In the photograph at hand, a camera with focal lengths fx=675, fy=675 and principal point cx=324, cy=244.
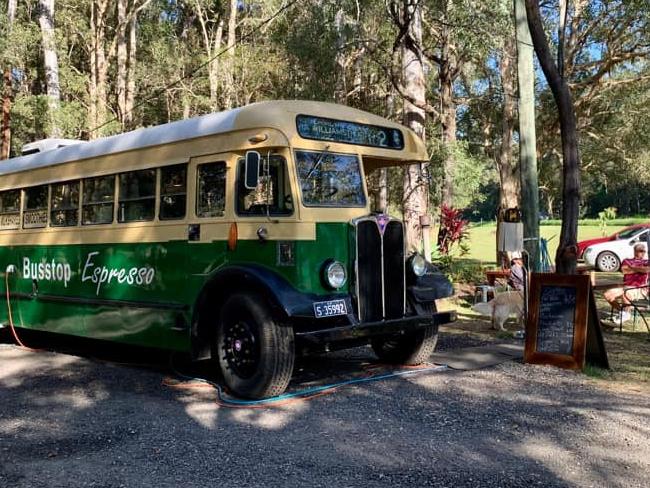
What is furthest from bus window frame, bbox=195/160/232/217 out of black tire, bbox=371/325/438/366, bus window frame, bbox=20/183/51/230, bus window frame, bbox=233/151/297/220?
bus window frame, bbox=20/183/51/230

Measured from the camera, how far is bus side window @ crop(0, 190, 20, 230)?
1020 cm

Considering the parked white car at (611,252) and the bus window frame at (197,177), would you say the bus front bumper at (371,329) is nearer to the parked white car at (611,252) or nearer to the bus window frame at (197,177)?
the bus window frame at (197,177)

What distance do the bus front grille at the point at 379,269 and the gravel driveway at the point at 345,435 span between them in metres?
0.82

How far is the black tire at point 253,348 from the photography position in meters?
6.43

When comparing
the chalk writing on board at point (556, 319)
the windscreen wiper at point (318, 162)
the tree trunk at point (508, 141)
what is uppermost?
the tree trunk at point (508, 141)

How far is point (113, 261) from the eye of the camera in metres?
8.40

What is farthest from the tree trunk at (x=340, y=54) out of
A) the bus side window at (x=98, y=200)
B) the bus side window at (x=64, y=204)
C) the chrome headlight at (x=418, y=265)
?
the chrome headlight at (x=418, y=265)

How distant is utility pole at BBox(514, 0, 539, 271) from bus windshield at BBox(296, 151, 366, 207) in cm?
511

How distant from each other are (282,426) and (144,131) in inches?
166

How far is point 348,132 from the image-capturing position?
24.2 feet

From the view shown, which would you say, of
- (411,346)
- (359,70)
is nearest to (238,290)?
(411,346)

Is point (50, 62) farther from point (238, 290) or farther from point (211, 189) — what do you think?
point (238, 290)

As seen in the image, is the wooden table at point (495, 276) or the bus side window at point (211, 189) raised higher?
the bus side window at point (211, 189)

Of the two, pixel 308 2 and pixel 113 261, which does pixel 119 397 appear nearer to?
pixel 113 261
